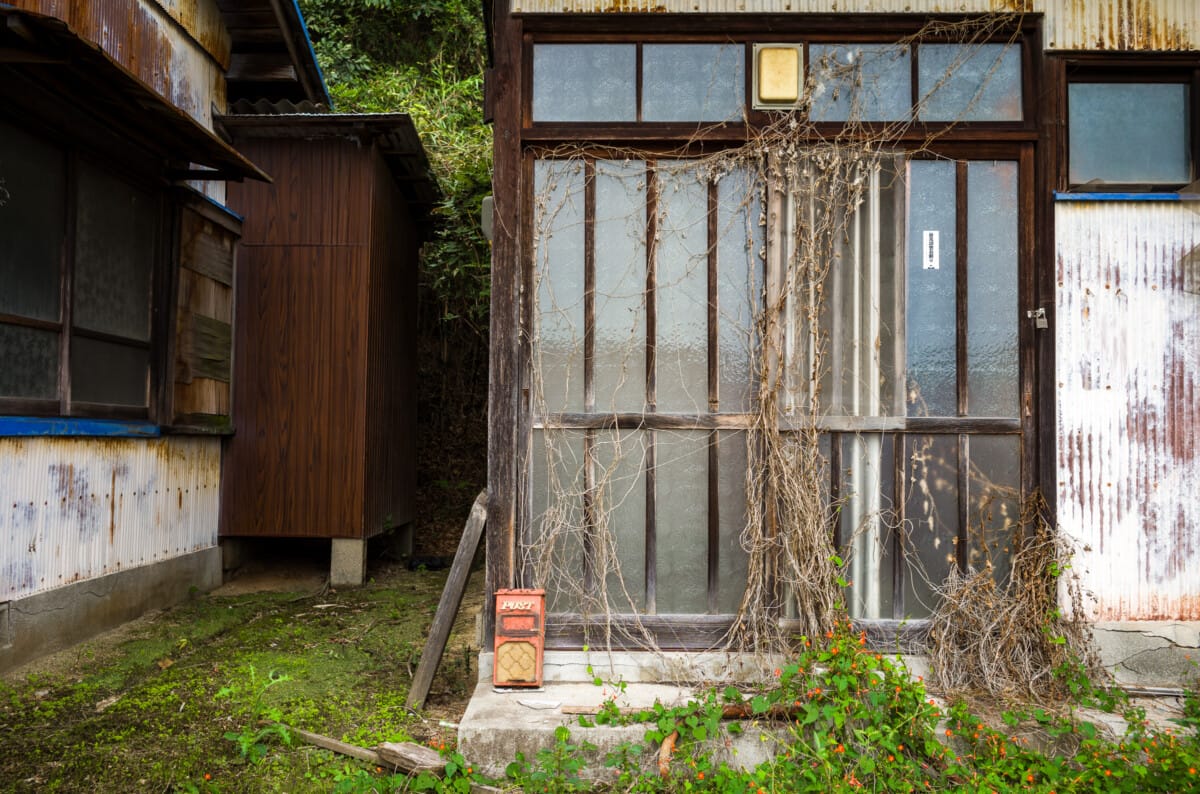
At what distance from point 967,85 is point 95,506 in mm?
6103

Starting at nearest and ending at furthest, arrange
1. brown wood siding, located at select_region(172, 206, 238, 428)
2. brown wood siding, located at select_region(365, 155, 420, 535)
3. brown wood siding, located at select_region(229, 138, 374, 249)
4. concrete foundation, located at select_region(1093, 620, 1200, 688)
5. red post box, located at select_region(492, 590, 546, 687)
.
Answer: red post box, located at select_region(492, 590, 546, 687) → concrete foundation, located at select_region(1093, 620, 1200, 688) → brown wood siding, located at select_region(172, 206, 238, 428) → brown wood siding, located at select_region(229, 138, 374, 249) → brown wood siding, located at select_region(365, 155, 420, 535)

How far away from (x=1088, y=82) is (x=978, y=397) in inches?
75.3

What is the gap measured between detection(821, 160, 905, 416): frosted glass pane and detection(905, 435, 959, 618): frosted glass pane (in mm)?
322

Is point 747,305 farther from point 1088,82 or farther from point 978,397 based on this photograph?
point 1088,82

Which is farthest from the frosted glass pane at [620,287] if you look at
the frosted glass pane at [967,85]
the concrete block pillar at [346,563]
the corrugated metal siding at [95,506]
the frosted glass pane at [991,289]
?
the concrete block pillar at [346,563]

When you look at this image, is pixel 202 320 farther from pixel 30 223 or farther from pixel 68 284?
pixel 30 223

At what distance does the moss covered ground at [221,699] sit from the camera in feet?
11.6

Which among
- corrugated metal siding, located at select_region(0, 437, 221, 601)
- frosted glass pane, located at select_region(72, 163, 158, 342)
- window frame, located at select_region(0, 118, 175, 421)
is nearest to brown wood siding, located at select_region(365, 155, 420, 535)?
corrugated metal siding, located at select_region(0, 437, 221, 601)

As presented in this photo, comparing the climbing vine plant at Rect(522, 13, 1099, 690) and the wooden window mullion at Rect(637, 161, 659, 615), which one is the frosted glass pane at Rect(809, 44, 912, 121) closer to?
the climbing vine plant at Rect(522, 13, 1099, 690)

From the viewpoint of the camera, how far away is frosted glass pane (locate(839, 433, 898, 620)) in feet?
14.3

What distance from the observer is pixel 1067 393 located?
4.33 meters

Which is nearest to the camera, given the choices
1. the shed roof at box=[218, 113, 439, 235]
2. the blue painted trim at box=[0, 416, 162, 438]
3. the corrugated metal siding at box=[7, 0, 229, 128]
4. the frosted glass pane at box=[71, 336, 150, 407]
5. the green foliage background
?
the blue painted trim at box=[0, 416, 162, 438]

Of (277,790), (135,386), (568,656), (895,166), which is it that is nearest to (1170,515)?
(895,166)

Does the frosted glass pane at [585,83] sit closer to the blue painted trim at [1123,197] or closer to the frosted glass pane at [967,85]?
the frosted glass pane at [967,85]
